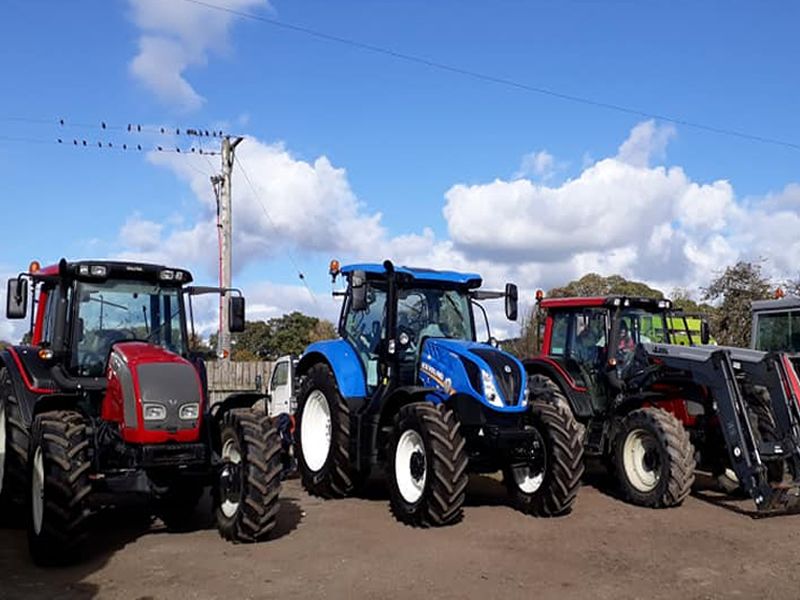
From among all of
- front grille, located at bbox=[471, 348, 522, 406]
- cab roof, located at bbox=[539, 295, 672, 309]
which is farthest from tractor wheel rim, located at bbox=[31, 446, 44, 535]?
cab roof, located at bbox=[539, 295, 672, 309]

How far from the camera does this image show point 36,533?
254 inches

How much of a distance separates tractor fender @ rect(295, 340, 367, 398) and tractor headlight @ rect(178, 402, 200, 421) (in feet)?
8.26

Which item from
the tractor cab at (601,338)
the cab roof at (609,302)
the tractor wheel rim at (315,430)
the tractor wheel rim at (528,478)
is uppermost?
the cab roof at (609,302)

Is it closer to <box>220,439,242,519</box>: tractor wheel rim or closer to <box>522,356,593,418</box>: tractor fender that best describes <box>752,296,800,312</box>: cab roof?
<box>522,356,593,418</box>: tractor fender

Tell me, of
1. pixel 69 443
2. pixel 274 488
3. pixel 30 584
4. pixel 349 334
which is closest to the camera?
pixel 30 584

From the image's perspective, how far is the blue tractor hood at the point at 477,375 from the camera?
8000mm

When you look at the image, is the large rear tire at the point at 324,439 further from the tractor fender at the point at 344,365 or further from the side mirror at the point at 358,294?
the side mirror at the point at 358,294

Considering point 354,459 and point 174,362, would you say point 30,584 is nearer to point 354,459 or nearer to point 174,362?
point 174,362

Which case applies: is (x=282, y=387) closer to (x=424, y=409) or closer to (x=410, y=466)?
(x=410, y=466)

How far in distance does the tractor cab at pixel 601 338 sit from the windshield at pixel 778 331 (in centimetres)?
191

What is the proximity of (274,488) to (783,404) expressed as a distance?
17.7ft

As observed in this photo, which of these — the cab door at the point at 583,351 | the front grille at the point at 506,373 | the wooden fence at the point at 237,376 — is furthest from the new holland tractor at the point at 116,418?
the wooden fence at the point at 237,376

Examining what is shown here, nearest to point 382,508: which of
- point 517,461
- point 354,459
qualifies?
point 354,459

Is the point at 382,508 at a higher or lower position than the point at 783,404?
lower
